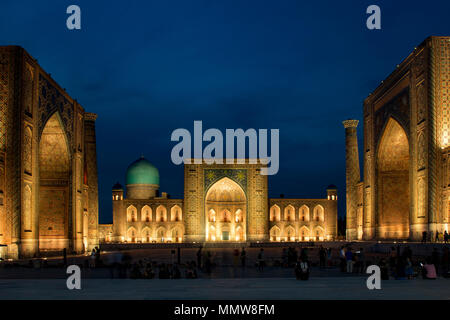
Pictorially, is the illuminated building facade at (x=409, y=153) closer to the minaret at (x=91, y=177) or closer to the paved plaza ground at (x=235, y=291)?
the paved plaza ground at (x=235, y=291)

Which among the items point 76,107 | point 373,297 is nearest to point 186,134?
point 76,107

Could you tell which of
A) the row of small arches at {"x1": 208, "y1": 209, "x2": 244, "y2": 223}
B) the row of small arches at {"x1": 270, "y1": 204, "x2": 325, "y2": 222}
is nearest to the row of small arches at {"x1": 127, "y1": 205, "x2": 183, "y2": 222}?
the row of small arches at {"x1": 208, "y1": 209, "x2": 244, "y2": 223}

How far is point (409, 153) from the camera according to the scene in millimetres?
24484

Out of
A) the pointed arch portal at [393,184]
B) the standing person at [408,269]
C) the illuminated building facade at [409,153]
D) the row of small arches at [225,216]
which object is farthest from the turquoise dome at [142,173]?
the standing person at [408,269]

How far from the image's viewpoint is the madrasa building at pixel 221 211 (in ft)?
147

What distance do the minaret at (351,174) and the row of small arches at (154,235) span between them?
16.1 meters

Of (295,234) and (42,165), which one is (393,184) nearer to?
(295,234)

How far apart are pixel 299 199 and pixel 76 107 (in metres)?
24.7

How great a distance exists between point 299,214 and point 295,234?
181 cm

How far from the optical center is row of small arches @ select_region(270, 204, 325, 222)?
1849 inches

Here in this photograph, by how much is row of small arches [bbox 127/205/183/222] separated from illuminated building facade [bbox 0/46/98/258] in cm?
1629

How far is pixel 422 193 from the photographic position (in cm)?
2291

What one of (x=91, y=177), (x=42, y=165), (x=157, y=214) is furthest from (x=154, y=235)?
(x=42, y=165)
